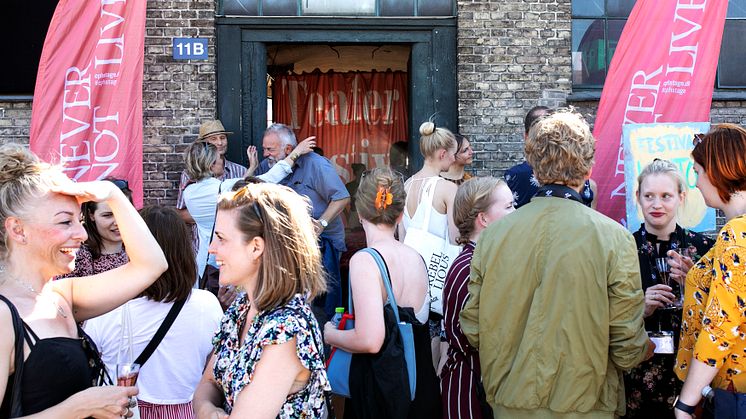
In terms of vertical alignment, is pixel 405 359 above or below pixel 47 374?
below

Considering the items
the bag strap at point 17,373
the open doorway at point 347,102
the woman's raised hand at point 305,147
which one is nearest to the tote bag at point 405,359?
the bag strap at point 17,373

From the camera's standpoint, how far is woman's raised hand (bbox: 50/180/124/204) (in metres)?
→ 2.74

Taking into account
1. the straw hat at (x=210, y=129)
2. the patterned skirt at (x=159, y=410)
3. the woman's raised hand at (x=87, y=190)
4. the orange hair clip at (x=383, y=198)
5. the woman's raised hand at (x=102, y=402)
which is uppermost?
the straw hat at (x=210, y=129)

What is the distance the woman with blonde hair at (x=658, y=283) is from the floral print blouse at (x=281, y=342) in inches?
68.3

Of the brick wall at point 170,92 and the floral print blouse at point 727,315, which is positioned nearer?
the floral print blouse at point 727,315

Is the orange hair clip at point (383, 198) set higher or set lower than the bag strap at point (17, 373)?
higher

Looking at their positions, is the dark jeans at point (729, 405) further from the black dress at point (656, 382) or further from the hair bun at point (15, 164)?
the hair bun at point (15, 164)

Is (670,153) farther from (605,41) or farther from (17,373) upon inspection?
(17,373)

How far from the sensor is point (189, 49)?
23.6 ft

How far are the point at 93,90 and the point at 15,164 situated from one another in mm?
3916

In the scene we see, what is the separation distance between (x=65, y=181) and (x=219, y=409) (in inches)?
37.3

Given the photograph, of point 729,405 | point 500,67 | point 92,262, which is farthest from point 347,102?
point 729,405

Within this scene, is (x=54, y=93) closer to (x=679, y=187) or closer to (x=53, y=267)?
(x=53, y=267)

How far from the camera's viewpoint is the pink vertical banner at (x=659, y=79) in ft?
21.0
